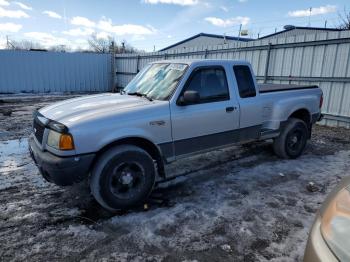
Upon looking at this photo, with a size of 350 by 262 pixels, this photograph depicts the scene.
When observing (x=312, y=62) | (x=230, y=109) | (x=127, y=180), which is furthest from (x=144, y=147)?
(x=312, y=62)

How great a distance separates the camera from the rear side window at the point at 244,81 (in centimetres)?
504

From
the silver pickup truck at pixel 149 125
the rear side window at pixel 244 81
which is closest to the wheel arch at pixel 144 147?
the silver pickup truck at pixel 149 125

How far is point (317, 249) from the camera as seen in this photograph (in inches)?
73.3

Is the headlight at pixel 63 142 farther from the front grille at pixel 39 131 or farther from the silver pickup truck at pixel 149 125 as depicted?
the front grille at pixel 39 131

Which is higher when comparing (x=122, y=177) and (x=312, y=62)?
(x=312, y=62)

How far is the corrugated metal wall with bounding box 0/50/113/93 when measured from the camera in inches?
704

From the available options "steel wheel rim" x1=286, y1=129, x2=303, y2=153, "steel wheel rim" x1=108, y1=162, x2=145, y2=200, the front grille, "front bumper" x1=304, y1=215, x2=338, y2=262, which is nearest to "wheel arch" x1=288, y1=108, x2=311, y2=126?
"steel wheel rim" x1=286, y1=129, x2=303, y2=153

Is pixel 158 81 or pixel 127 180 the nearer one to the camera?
pixel 127 180

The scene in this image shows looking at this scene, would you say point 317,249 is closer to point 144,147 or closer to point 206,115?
point 144,147

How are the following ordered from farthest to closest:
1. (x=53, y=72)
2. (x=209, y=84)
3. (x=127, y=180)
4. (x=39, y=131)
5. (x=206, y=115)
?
(x=53, y=72), (x=209, y=84), (x=206, y=115), (x=39, y=131), (x=127, y=180)

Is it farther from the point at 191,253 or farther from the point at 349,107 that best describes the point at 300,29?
the point at 191,253

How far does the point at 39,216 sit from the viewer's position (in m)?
3.75

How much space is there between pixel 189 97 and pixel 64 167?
6.21 ft

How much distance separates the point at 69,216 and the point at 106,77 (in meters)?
18.2
